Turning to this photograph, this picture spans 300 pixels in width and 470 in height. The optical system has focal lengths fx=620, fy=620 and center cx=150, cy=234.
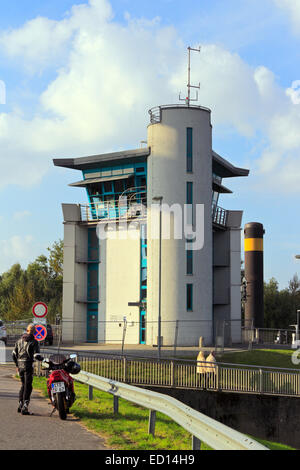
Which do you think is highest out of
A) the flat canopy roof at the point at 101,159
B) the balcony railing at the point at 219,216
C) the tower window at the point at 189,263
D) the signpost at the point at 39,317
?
the flat canopy roof at the point at 101,159

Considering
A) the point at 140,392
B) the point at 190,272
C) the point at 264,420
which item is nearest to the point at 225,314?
the point at 190,272

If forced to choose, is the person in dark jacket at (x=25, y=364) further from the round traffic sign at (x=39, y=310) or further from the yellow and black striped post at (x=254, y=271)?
the yellow and black striped post at (x=254, y=271)

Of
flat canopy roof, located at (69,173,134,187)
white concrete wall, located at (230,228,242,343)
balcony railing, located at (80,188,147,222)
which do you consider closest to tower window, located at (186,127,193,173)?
balcony railing, located at (80,188,147,222)

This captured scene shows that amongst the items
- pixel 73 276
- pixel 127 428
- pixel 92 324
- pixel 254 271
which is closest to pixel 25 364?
pixel 127 428

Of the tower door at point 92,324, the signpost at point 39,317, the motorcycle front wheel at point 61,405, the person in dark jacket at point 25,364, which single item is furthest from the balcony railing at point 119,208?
the motorcycle front wheel at point 61,405

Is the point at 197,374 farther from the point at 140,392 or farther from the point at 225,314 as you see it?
the point at 225,314

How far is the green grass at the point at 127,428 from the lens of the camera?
8820 millimetres

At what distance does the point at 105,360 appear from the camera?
20.9m

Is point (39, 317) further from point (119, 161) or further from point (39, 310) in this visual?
point (119, 161)

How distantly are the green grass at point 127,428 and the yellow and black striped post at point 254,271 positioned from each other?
43978 millimetres

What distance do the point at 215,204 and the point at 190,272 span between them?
8.79 meters

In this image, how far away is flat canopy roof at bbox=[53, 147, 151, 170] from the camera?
136 feet

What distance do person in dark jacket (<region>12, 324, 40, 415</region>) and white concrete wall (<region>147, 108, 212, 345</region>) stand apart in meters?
27.3

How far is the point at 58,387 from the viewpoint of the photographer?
1092 centimetres
